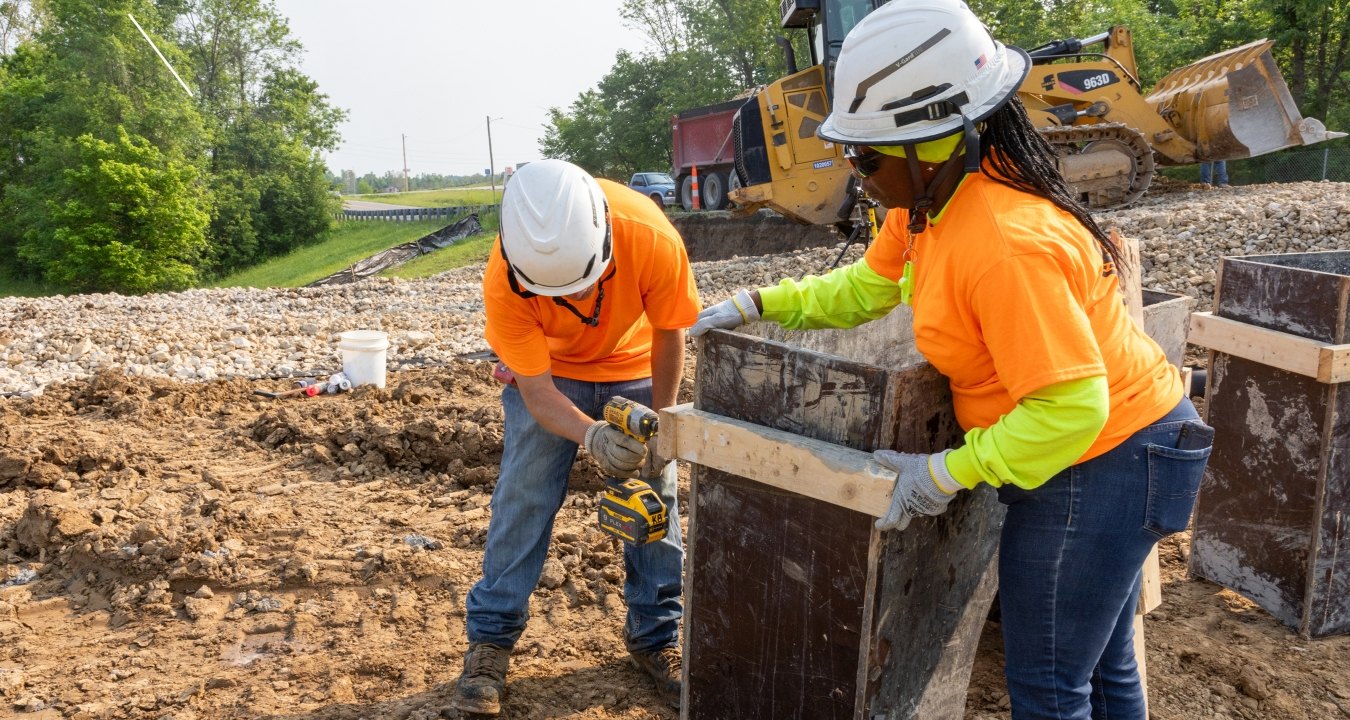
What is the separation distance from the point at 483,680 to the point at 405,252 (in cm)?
2725

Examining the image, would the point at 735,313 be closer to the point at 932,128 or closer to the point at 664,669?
the point at 932,128

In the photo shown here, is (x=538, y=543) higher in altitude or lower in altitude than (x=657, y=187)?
lower

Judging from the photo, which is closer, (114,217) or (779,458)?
(779,458)

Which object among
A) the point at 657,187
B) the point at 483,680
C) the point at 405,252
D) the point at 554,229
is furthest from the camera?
the point at 405,252

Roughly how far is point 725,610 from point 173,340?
25.7ft

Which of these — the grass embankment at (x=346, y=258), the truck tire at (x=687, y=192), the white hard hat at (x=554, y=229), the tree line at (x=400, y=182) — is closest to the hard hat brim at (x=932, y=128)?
the white hard hat at (x=554, y=229)

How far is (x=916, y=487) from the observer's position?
6.68ft

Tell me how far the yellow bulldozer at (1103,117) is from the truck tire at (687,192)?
30.2ft

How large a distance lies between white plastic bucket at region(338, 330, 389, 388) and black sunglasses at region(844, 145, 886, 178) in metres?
5.62

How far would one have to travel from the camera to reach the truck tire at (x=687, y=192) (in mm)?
22453

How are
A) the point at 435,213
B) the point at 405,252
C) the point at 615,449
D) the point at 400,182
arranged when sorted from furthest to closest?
the point at 400,182 < the point at 435,213 < the point at 405,252 < the point at 615,449

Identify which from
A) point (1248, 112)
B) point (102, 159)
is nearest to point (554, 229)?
point (1248, 112)

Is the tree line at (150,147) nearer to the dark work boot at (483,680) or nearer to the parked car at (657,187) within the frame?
the parked car at (657,187)

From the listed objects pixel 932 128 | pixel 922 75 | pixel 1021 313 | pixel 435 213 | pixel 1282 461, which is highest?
pixel 922 75
